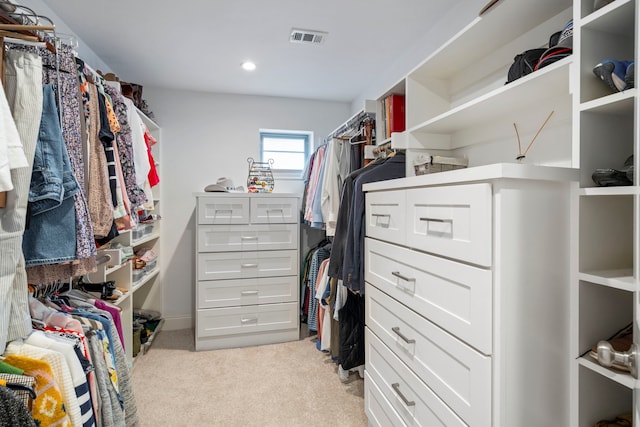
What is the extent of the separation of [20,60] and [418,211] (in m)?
1.40

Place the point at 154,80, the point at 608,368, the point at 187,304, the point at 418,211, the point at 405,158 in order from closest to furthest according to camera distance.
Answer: the point at 608,368 < the point at 418,211 < the point at 405,158 < the point at 154,80 < the point at 187,304

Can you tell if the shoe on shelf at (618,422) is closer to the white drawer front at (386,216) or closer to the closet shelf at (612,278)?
the closet shelf at (612,278)

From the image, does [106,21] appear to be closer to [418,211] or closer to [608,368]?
[418,211]

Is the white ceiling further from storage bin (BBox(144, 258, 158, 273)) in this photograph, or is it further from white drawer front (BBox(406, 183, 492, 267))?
Answer: storage bin (BBox(144, 258, 158, 273))

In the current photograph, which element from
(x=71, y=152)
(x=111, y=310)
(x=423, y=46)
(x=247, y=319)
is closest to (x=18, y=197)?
(x=71, y=152)

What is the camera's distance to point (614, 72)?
30.0 inches

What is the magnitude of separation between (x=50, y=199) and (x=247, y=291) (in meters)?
1.83

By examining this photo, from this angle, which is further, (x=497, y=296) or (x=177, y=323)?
(x=177, y=323)

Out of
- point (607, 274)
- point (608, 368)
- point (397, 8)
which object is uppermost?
point (397, 8)

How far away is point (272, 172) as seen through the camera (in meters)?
3.28

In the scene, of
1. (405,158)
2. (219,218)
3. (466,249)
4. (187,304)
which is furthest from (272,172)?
(466,249)

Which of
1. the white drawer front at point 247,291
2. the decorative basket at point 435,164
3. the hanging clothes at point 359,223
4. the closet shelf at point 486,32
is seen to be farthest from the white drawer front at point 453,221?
the white drawer front at point 247,291

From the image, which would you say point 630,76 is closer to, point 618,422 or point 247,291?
point 618,422

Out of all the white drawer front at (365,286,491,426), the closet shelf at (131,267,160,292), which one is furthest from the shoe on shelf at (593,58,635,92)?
A: the closet shelf at (131,267,160,292)
